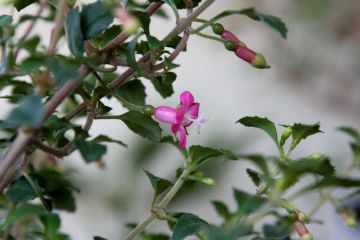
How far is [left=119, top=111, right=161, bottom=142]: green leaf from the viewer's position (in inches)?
20.0

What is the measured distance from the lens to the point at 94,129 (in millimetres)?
1917

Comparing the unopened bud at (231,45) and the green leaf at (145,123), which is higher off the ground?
the unopened bud at (231,45)

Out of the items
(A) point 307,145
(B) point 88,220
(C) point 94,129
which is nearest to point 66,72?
(B) point 88,220

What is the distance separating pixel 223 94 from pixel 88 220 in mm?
968

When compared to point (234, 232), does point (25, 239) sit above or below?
below

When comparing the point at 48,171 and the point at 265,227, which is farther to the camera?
the point at 48,171

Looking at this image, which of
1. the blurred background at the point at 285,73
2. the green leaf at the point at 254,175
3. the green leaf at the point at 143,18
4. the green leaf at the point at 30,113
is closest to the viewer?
the green leaf at the point at 30,113

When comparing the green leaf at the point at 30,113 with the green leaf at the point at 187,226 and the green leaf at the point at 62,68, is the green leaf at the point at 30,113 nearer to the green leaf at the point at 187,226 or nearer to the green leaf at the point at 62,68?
the green leaf at the point at 62,68

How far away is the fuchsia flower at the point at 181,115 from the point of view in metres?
0.51

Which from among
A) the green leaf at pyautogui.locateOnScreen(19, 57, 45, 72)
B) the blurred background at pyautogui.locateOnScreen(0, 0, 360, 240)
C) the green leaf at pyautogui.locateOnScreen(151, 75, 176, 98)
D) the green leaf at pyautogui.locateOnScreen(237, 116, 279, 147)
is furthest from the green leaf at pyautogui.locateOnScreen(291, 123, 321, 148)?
the blurred background at pyautogui.locateOnScreen(0, 0, 360, 240)

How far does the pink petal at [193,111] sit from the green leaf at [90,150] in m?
0.13

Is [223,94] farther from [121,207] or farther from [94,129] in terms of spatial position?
[121,207]

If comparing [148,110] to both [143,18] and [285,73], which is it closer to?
[143,18]

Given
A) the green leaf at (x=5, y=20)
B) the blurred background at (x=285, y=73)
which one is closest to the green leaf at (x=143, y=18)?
the green leaf at (x=5, y=20)
